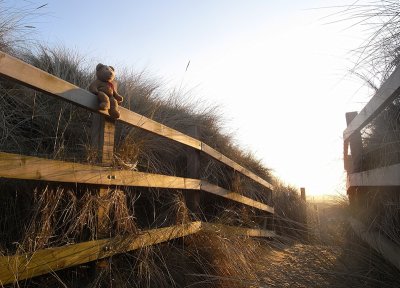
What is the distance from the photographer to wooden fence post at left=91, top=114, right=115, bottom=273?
104 inches

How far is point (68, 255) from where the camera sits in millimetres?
2229

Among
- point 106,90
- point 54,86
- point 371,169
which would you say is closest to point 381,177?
point 371,169

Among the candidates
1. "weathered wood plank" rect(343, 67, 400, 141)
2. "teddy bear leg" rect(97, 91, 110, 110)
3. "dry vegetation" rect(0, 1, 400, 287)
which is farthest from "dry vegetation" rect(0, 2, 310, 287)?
"weathered wood plank" rect(343, 67, 400, 141)

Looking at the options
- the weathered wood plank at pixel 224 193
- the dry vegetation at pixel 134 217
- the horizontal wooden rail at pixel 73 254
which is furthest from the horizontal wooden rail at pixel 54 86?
the weathered wood plank at pixel 224 193

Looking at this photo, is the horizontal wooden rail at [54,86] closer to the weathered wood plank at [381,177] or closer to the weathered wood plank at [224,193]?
the weathered wood plank at [224,193]

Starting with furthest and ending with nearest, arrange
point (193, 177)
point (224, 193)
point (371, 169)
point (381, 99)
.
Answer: point (224, 193), point (193, 177), point (371, 169), point (381, 99)

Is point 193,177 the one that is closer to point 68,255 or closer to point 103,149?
point 103,149

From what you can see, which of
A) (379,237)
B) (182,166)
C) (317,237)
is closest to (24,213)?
(182,166)

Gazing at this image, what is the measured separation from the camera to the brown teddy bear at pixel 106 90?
265cm

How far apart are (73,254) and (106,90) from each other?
1.14 m

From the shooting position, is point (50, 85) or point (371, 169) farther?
point (371, 169)

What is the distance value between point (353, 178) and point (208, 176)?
6.12 feet

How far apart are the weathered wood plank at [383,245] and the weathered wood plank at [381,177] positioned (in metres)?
0.41

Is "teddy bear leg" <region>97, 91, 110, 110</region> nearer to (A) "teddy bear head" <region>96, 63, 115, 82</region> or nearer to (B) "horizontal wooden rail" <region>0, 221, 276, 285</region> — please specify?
(A) "teddy bear head" <region>96, 63, 115, 82</region>
